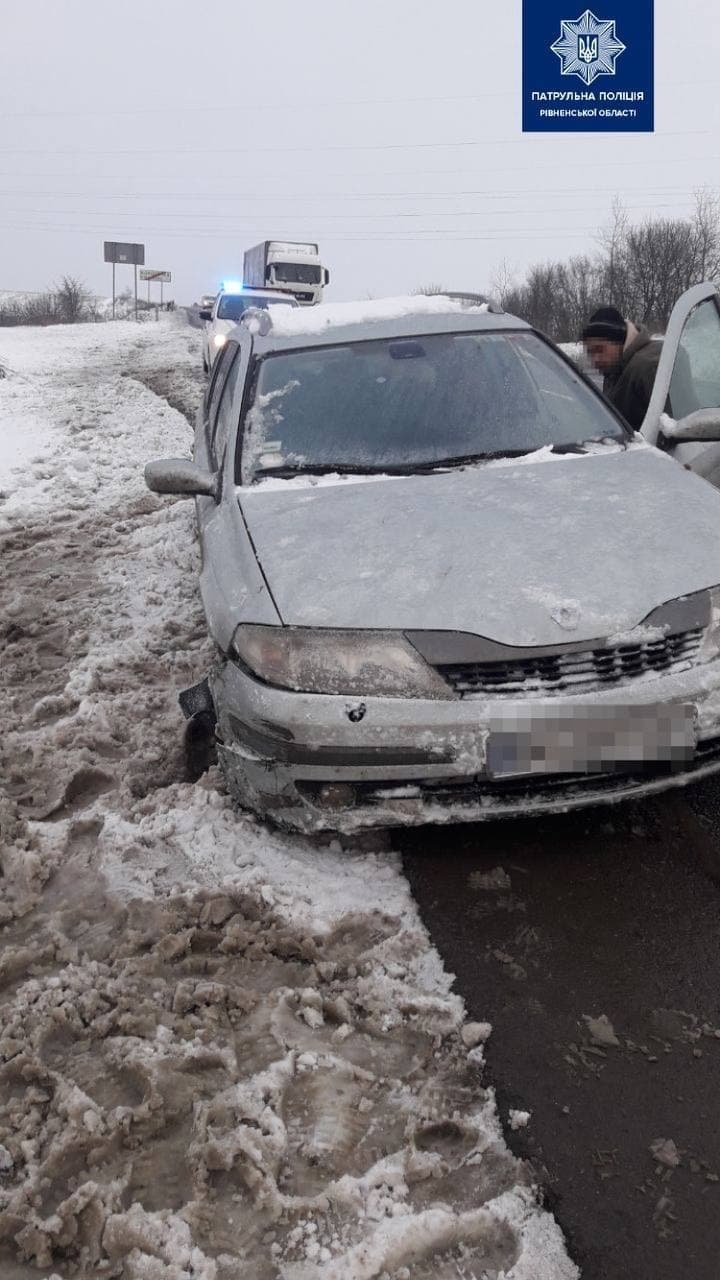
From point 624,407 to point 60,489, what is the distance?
212 inches

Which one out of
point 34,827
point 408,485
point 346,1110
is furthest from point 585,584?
point 34,827

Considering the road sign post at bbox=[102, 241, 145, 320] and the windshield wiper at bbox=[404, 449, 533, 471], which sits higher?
the road sign post at bbox=[102, 241, 145, 320]

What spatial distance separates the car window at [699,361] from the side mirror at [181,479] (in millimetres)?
2393

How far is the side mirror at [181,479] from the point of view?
12.4ft

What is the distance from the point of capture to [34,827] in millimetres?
3238

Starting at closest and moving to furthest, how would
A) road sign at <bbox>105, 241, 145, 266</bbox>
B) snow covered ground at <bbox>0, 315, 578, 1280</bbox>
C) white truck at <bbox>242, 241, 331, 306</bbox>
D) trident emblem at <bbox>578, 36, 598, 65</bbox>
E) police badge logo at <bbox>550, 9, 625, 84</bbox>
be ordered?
1. snow covered ground at <bbox>0, 315, 578, 1280</bbox>
2. police badge logo at <bbox>550, 9, 625, 84</bbox>
3. trident emblem at <bbox>578, 36, 598, 65</bbox>
4. white truck at <bbox>242, 241, 331, 306</bbox>
5. road sign at <bbox>105, 241, 145, 266</bbox>

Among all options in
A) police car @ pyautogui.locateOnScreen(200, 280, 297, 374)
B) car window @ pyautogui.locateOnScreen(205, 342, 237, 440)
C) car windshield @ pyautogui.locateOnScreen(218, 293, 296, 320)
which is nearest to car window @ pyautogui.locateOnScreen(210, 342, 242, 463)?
car window @ pyautogui.locateOnScreen(205, 342, 237, 440)

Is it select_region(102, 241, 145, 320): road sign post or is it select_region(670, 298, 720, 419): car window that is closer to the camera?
select_region(670, 298, 720, 419): car window

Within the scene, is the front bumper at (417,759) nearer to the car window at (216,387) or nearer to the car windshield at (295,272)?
the car window at (216,387)

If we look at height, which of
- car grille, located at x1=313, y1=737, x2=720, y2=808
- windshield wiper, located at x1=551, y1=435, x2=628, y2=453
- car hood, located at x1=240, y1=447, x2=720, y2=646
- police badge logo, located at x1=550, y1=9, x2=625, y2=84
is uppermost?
police badge logo, located at x1=550, y1=9, x2=625, y2=84

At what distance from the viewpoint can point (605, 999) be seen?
236cm

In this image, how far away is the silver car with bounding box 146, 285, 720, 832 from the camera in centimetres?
262

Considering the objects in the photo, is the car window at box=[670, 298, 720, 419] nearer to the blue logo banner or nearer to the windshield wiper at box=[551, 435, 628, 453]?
the windshield wiper at box=[551, 435, 628, 453]

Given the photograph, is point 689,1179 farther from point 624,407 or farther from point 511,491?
point 624,407
